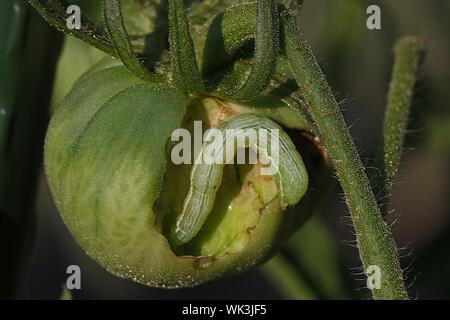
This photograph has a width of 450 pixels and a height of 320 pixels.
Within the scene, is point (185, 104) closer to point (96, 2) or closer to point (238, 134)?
point (238, 134)

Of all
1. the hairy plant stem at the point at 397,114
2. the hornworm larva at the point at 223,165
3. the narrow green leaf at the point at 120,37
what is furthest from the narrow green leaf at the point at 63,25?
the hairy plant stem at the point at 397,114

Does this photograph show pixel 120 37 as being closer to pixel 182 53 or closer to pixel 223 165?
pixel 182 53

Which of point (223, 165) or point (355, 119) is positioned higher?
point (355, 119)

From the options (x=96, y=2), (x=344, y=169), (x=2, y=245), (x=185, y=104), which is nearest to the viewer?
(x=344, y=169)

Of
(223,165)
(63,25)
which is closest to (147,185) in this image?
(223,165)

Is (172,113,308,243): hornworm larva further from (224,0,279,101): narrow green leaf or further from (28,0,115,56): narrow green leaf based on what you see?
(28,0,115,56): narrow green leaf

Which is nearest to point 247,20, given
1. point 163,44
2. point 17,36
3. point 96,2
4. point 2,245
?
point 163,44
